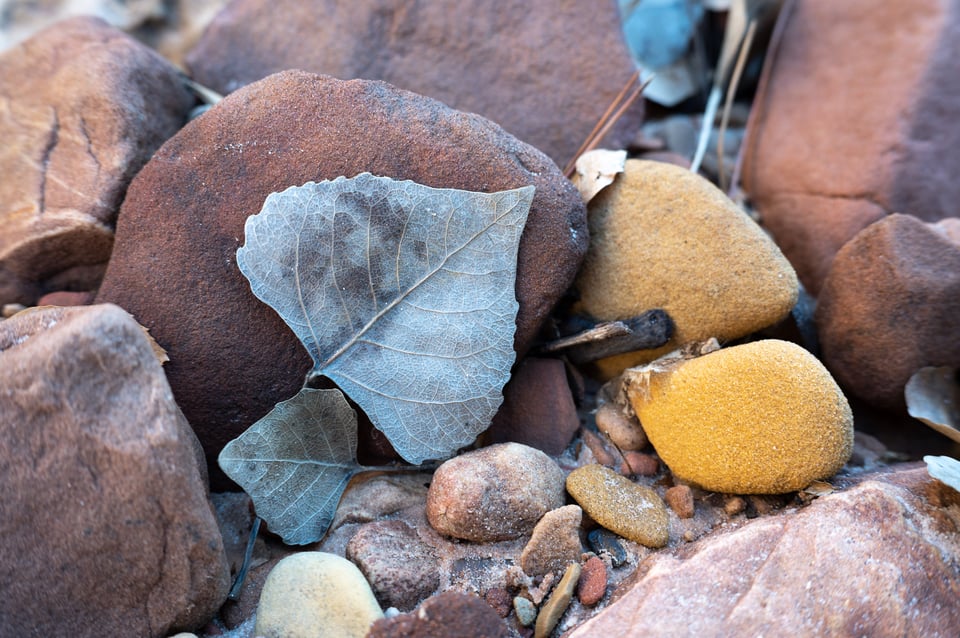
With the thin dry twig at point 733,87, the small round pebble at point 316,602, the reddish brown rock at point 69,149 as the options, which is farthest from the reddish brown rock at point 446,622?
the thin dry twig at point 733,87

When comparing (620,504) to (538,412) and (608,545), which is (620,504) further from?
Answer: (538,412)

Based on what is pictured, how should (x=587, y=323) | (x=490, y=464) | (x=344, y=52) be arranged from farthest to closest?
Answer: (x=344, y=52) < (x=587, y=323) < (x=490, y=464)

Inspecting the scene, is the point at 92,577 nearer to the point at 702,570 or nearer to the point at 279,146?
the point at 279,146

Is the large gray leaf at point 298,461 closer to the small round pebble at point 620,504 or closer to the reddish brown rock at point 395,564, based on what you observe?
the reddish brown rock at point 395,564

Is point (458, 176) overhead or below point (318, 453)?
overhead

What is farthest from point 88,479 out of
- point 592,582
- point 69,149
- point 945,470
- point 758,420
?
point 945,470

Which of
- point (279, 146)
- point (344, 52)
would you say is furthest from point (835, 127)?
point (279, 146)
